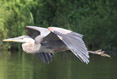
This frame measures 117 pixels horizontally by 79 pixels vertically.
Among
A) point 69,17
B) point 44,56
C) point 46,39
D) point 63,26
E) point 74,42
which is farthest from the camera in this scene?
point 69,17

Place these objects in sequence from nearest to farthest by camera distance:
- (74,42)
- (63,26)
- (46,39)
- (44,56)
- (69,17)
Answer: (74,42), (46,39), (44,56), (63,26), (69,17)

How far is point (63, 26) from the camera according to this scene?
110ft

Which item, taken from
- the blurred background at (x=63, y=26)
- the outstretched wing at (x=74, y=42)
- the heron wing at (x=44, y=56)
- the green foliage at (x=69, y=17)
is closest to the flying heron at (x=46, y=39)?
the outstretched wing at (x=74, y=42)

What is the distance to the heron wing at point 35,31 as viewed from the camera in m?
12.6

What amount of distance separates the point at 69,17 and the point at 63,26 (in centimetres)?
354

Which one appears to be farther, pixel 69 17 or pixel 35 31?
pixel 69 17

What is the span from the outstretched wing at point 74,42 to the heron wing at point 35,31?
504 mm

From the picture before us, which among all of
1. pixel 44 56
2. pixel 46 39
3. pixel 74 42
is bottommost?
pixel 44 56

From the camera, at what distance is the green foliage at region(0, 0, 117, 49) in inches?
1236

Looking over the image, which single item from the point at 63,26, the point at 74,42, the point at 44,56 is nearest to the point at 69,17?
the point at 63,26

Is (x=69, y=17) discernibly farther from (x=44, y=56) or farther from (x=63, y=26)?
(x=44, y=56)

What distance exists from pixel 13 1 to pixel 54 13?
4.79m

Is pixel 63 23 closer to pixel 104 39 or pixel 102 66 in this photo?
pixel 104 39

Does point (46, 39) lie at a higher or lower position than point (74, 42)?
lower
